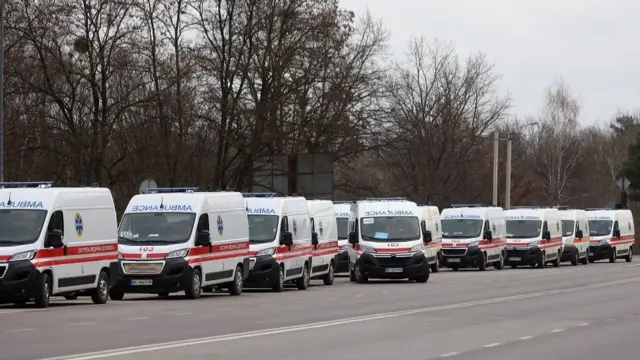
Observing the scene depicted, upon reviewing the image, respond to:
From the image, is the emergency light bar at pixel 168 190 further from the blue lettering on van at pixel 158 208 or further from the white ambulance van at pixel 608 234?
the white ambulance van at pixel 608 234

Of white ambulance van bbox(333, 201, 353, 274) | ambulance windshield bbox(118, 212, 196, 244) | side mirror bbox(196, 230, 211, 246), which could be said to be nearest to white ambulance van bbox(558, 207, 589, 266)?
white ambulance van bbox(333, 201, 353, 274)

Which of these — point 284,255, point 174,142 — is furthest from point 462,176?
point 284,255

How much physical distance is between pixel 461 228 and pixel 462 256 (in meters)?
1.11

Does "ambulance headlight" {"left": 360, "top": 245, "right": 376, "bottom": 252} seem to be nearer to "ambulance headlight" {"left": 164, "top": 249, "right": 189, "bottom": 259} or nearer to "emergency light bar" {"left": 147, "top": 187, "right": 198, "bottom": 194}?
"emergency light bar" {"left": 147, "top": 187, "right": 198, "bottom": 194}

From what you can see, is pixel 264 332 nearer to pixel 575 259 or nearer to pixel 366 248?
pixel 366 248

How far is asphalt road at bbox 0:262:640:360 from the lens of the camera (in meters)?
15.8

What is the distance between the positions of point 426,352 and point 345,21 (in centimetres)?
4037

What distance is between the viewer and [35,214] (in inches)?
953

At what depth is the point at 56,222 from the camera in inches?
965

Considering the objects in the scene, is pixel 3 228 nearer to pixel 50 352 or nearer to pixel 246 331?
pixel 246 331

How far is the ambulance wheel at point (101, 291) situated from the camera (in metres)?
25.9

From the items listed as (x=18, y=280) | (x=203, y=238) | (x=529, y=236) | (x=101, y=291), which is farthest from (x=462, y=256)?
(x=18, y=280)

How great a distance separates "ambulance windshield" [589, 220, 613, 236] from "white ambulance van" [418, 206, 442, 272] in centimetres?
2120

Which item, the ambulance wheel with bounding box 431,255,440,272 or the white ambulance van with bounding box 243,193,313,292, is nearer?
the white ambulance van with bounding box 243,193,313,292
